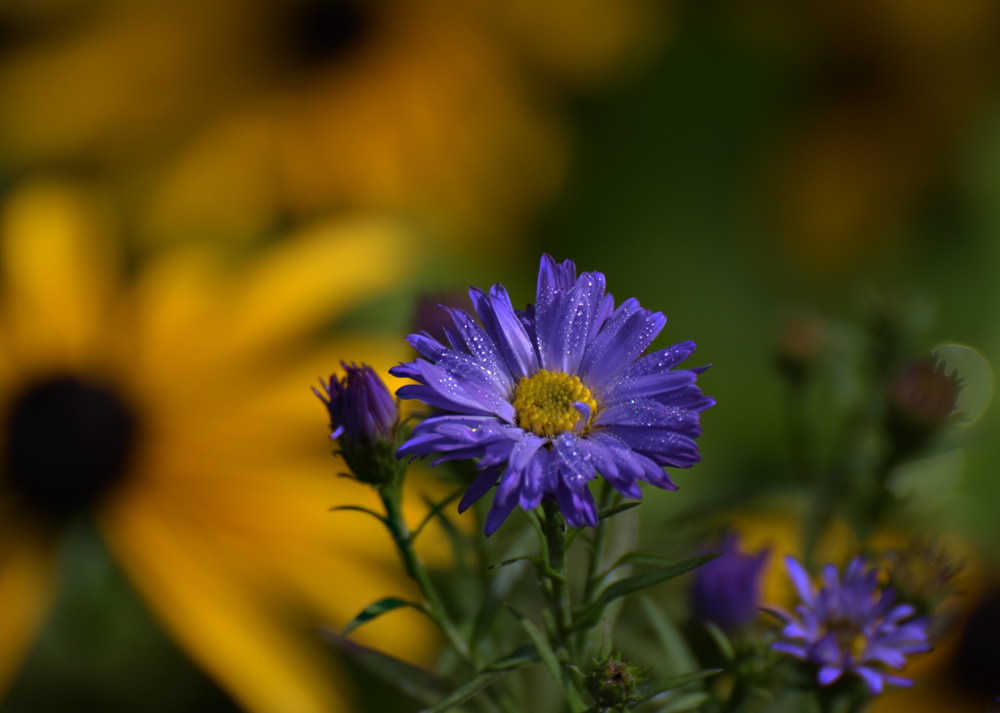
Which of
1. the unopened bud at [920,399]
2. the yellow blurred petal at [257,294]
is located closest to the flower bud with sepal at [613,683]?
the unopened bud at [920,399]

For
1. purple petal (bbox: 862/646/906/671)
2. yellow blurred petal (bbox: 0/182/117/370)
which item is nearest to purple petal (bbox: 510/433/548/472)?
purple petal (bbox: 862/646/906/671)

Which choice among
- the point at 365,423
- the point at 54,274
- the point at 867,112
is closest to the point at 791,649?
the point at 365,423

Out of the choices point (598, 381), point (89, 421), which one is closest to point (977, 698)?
point (598, 381)

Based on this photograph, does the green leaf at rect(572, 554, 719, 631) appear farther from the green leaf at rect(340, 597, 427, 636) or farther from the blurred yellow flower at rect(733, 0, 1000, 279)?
the blurred yellow flower at rect(733, 0, 1000, 279)

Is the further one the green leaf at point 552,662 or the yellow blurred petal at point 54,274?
the yellow blurred petal at point 54,274

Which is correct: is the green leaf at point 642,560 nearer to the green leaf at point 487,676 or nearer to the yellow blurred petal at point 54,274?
the green leaf at point 487,676

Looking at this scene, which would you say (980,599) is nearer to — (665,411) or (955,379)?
(955,379)
